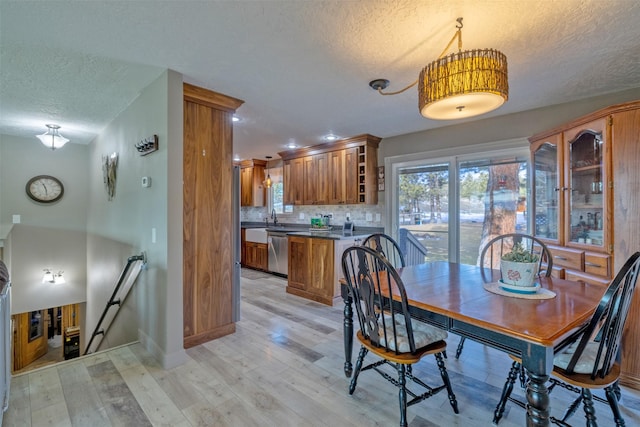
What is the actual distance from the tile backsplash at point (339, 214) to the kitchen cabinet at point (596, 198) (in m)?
2.19

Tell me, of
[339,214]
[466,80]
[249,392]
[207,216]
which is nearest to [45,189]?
[207,216]

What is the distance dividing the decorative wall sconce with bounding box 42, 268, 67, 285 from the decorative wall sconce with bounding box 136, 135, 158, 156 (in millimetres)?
4071

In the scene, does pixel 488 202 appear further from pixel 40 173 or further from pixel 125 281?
pixel 40 173

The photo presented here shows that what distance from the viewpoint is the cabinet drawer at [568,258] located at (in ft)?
8.06

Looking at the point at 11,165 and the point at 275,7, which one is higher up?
the point at 275,7

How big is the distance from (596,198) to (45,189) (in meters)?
7.30

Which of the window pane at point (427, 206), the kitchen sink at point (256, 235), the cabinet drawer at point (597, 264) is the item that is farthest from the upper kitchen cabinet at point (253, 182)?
the cabinet drawer at point (597, 264)

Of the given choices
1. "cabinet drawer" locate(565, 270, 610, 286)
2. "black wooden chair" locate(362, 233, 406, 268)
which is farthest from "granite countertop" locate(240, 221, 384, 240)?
"cabinet drawer" locate(565, 270, 610, 286)

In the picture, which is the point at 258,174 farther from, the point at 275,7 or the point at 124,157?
the point at 275,7

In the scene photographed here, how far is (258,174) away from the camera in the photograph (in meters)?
6.66

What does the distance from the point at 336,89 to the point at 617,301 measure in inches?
94.3

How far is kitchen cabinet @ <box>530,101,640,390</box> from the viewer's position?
6.95 ft

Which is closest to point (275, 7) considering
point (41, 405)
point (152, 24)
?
point (152, 24)

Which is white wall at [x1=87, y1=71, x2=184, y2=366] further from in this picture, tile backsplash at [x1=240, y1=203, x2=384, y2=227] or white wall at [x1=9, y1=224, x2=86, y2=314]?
tile backsplash at [x1=240, y1=203, x2=384, y2=227]
